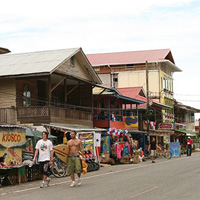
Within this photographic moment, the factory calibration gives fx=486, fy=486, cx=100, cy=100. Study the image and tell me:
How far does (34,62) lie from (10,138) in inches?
568

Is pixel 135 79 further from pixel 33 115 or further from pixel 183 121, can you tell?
pixel 33 115

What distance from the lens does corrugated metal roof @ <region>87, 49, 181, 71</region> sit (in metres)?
60.0

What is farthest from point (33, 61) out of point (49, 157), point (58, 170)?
point (49, 157)

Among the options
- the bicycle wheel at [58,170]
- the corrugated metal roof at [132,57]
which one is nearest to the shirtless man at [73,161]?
the bicycle wheel at [58,170]

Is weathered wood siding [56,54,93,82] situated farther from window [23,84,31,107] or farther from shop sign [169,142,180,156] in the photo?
shop sign [169,142,180,156]

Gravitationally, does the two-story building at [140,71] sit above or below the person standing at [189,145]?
above

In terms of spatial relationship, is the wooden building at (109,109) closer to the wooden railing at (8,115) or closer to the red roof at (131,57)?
the wooden railing at (8,115)

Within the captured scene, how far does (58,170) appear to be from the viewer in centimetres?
2078

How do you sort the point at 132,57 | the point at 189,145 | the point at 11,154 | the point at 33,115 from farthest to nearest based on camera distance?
the point at 132,57, the point at 189,145, the point at 33,115, the point at 11,154

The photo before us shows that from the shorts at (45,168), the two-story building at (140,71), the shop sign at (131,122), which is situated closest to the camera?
the shorts at (45,168)

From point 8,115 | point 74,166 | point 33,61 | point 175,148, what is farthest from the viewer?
point 175,148

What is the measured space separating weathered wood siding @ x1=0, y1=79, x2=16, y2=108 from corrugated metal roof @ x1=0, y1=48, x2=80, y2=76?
82 centimetres

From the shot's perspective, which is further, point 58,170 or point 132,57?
point 132,57

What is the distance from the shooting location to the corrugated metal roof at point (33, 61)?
2958 cm
